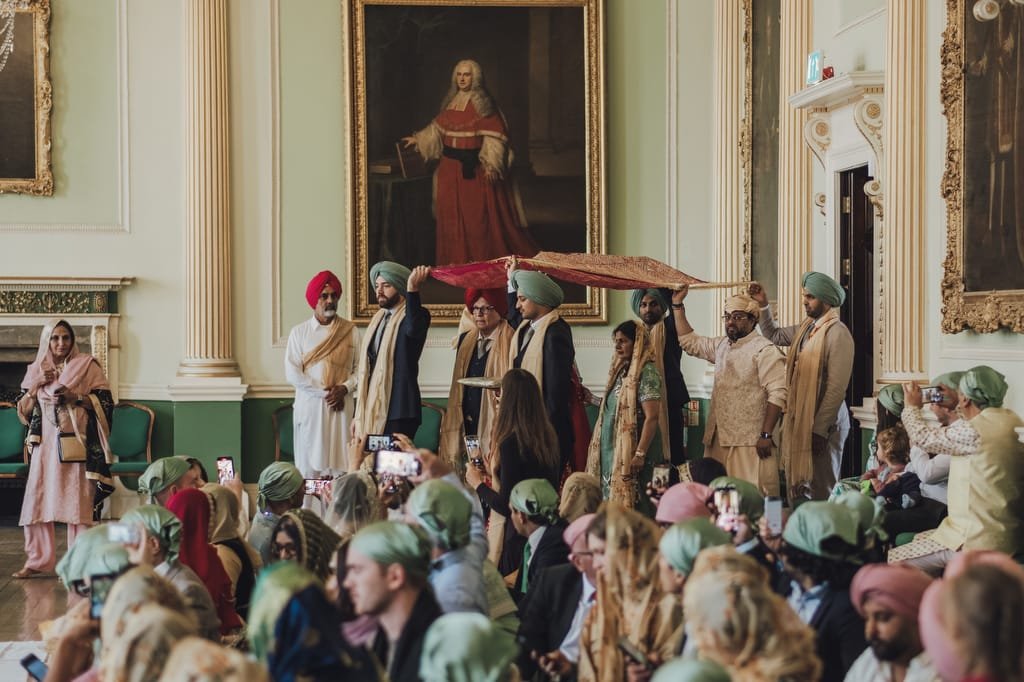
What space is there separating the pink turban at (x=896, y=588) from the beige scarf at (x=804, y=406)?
16.2 feet

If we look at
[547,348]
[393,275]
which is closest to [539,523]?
[547,348]

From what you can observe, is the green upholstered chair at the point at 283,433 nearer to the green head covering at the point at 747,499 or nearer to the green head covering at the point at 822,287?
the green head covering at the point at 822,287

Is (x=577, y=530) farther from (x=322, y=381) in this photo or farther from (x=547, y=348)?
(x=322, y=381)

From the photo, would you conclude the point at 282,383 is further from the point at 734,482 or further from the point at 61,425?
the point at 734,482

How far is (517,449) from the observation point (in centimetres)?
652

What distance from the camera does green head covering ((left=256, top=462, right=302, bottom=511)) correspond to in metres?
6.21

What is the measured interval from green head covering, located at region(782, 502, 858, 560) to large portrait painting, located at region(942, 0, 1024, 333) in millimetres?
3136

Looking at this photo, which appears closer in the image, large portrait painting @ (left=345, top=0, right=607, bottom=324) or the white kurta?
the white kurta

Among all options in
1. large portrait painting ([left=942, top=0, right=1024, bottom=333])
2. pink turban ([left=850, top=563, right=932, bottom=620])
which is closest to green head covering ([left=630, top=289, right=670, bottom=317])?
large portrait painting ([left=942, top=0, right=1024, bottom=333])

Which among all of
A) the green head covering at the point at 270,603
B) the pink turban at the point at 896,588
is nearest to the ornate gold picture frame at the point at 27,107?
the green head covering at the point at 270,603

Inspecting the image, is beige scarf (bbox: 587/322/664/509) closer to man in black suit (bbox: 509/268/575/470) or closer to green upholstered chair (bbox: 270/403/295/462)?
man in black suit (bbox: 509/268/575/470)

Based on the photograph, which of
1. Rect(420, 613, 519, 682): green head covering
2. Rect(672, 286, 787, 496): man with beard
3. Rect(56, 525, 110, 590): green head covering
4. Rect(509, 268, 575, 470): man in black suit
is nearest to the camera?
Rect(420, 613, 519, 682): green head covering

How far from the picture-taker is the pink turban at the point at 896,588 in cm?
335

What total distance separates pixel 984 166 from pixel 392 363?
348cm
